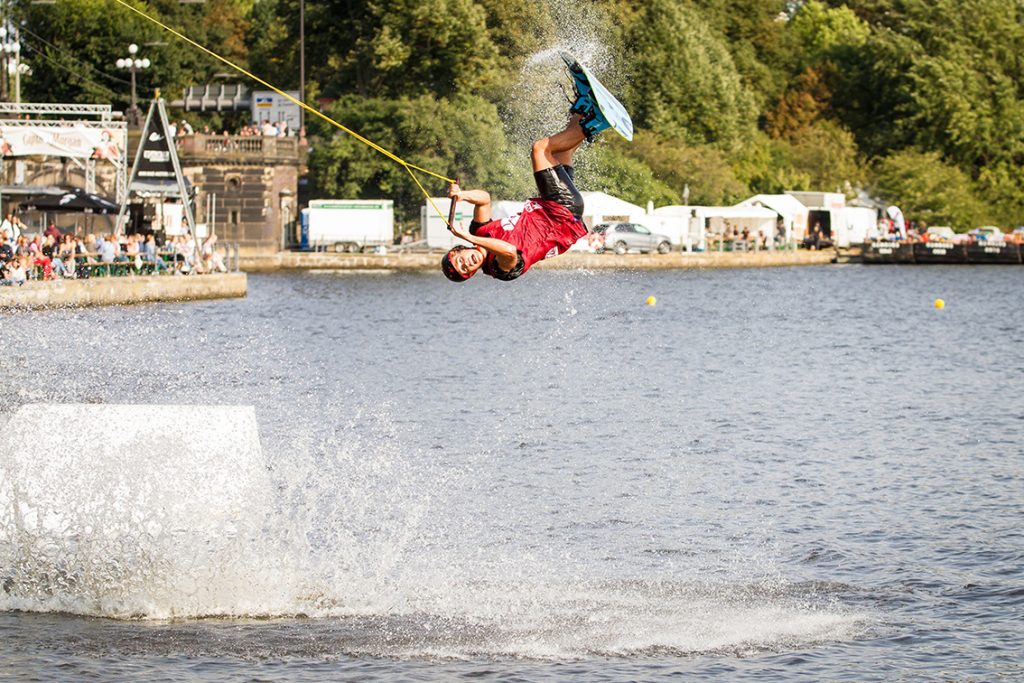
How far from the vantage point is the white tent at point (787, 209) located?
7931cm

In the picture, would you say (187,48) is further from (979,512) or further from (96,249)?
(979,512)

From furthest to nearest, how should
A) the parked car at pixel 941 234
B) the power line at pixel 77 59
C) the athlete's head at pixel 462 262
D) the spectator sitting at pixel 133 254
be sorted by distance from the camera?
the power line at pixel 77 59 → the parked car at pixel 941 234 → the spectator sitting at pixel 133 254 → the athlete's head at pixel 462 262

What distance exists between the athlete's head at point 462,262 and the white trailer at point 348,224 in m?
59.3

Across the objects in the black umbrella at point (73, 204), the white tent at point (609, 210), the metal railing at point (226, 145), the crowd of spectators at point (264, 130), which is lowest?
the black umbrella at point (73, 204)

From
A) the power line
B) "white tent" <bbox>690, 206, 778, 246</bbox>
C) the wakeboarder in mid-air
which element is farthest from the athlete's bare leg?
the power line

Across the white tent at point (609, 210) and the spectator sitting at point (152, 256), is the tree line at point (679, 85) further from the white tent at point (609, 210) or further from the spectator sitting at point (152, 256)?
the spectator sitting at point (152, 256)

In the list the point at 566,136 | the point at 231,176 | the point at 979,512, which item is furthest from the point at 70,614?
the point at 231,176

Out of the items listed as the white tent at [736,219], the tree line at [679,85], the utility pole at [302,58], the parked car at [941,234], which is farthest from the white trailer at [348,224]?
the parked car at [941,234]

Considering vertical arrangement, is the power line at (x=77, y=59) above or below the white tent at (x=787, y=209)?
above

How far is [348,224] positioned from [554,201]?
194 ft

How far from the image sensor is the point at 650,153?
7062 centimetres

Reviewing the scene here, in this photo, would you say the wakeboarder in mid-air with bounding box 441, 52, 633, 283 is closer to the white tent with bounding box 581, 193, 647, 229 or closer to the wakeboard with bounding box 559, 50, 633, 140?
the wakeboard with bounding box 559, 50, 633, 140

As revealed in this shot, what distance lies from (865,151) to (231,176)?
44.2 metres

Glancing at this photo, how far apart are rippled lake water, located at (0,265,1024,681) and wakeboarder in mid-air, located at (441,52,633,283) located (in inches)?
132
